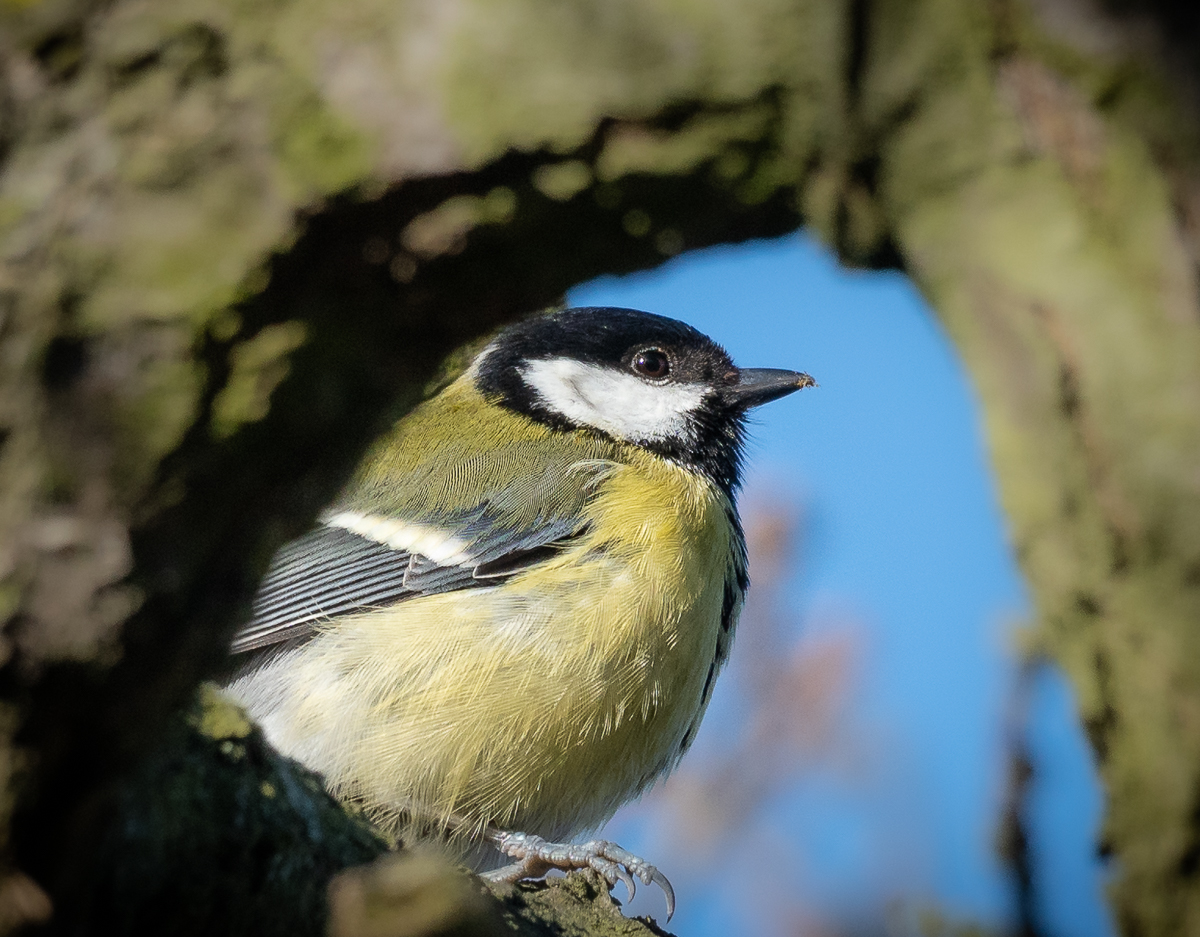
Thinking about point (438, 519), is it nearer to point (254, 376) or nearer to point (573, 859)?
point (573, 859)

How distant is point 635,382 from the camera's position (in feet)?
11.5

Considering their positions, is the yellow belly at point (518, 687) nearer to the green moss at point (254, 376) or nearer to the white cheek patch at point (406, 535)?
the white cheek patch at point (406, 535)

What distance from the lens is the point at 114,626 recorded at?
4.17ft

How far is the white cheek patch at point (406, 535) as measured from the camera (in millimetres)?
2875

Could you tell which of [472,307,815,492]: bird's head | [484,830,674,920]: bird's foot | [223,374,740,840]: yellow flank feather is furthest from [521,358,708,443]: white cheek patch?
[484,830,674,920]: bird's foot

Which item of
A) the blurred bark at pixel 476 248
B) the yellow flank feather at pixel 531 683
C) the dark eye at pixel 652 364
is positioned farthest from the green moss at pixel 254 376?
the dark eye at pixel 652 364

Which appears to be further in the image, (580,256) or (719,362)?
(719,362)

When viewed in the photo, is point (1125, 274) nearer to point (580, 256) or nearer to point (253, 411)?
point (580, 256)

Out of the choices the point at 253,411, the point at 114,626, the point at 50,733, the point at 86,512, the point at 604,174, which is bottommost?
the point at 50,733

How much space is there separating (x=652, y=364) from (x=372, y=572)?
3.75 feet

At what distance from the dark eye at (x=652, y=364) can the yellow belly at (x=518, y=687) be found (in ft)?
2.52

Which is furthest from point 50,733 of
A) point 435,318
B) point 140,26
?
point 140,26

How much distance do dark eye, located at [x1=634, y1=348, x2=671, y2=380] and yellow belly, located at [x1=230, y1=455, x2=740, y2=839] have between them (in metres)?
0.77

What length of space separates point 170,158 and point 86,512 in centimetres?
41
